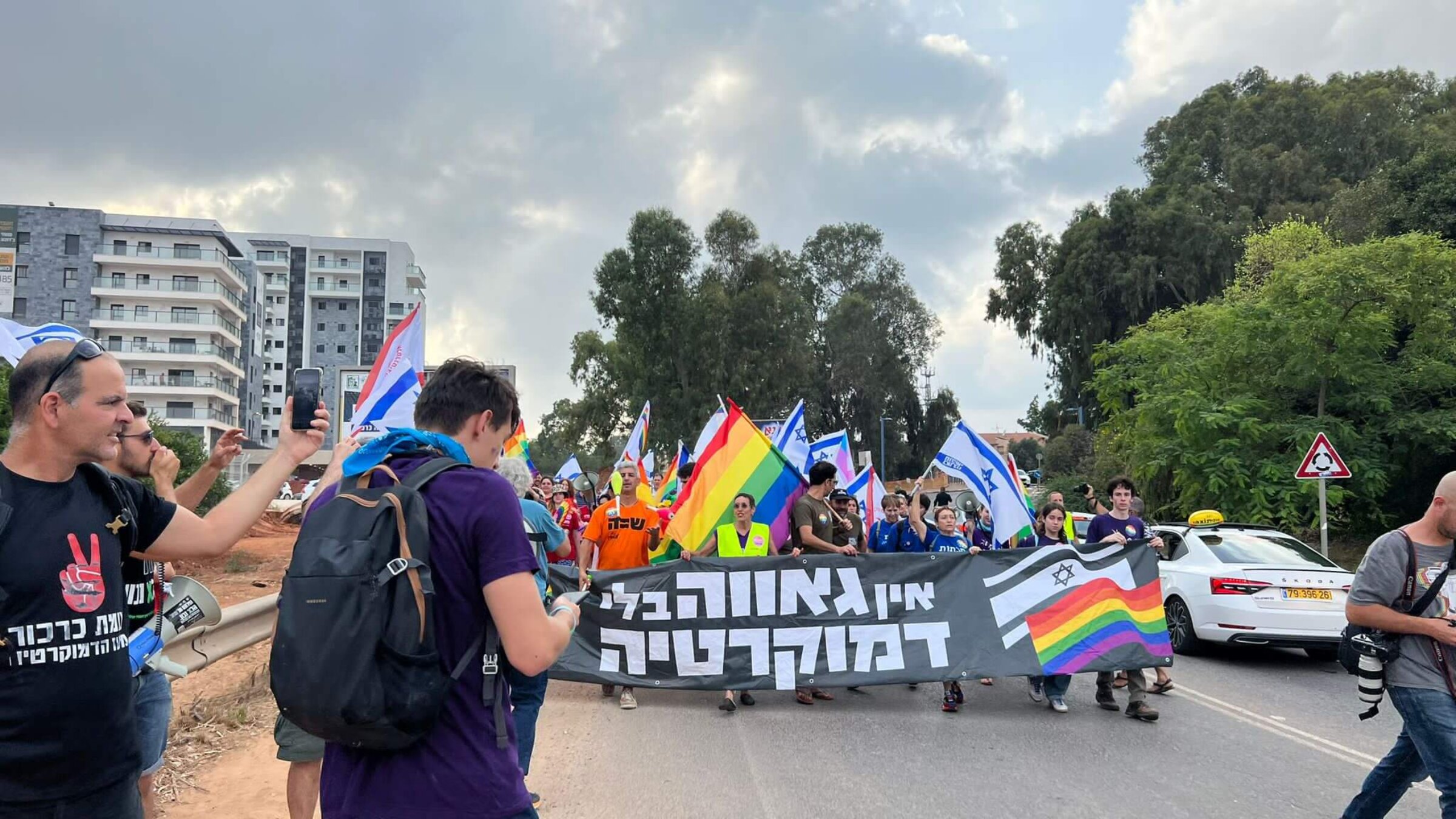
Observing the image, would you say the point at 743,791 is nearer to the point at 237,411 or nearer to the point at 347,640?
the point at 347,640

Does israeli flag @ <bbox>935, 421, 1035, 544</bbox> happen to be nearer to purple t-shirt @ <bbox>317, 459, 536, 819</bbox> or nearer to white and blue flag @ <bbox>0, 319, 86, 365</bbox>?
white and blue flag @ <bbox>0, 319, 86, 365</bbox>

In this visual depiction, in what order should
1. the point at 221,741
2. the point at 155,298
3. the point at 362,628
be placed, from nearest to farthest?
the point at 362,628
the point at 221,741
the point at 155,298

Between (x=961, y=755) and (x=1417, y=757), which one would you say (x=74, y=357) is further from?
(x=961, y=755)

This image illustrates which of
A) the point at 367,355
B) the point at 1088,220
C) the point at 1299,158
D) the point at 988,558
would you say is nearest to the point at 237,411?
the point at 367,355

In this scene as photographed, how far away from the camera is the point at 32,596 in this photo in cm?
225

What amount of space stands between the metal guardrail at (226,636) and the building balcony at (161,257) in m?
83.4

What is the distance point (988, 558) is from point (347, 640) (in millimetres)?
7097

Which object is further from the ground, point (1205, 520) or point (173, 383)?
point (173, 383)

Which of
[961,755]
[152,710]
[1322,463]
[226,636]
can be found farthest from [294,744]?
[1322,463]

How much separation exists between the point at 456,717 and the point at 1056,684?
687 cm

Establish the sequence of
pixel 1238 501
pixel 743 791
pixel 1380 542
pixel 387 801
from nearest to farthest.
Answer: pixel 387 801, pixel 1380 542, pixel 743 791, pixel 1238 501

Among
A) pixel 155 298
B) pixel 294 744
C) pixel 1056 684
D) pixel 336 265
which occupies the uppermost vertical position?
pixel 336 265

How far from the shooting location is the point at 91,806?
2.35 metres

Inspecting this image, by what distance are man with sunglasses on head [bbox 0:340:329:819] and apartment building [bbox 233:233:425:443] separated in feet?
359
